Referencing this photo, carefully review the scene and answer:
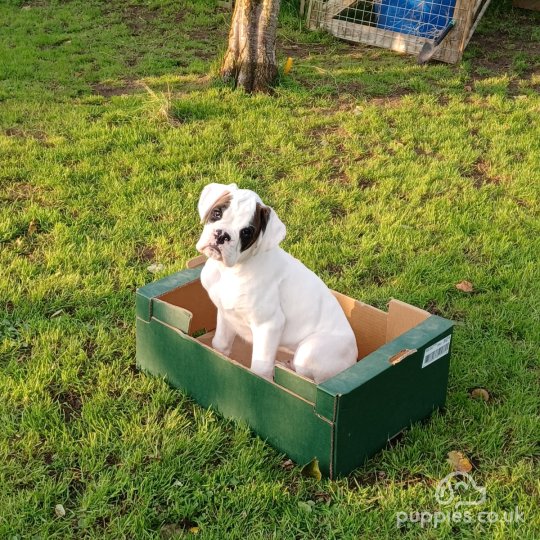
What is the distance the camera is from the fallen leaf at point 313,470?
3.14 meters

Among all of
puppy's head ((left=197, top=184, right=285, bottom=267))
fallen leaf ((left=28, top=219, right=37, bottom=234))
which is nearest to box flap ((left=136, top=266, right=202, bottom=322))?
puppy's head ((left=197, top=184, right=285, bottom=267))

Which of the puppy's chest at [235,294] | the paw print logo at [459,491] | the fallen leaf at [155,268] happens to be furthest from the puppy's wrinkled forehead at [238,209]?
the fallen leaf at [155,268]

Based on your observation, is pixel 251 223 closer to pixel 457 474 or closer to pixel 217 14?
pixel 457 474

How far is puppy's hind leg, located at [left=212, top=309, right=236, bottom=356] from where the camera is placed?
3582mm

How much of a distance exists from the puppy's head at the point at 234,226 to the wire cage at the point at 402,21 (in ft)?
20.6

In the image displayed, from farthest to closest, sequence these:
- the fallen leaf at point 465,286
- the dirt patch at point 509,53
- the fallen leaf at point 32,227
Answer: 1. the dirt patch at point 509,53
2. the fallen leaf at point 32,227
3. the fallen leaf at point 465,286

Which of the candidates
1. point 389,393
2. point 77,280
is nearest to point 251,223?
point 389,393

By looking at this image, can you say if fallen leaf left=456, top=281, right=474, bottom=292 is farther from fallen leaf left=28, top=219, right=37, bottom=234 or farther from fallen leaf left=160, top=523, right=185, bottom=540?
fallen leaf left=28, top=219, right=37, bottom=234

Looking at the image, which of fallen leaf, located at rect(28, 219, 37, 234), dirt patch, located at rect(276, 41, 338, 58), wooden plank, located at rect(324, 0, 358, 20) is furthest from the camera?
wooden plank, located at rect(324, 0, 358, 20)

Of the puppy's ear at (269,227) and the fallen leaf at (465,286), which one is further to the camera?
the fallen leaf at (465,286)

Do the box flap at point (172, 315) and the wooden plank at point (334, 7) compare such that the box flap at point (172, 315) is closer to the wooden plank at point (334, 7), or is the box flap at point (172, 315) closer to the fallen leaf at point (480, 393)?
the fallen leaf at point (480, 393)

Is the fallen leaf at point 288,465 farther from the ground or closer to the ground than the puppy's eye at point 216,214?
closer to the ground

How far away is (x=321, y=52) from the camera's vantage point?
911 centimetres

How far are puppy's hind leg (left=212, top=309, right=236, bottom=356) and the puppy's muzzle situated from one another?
64 centimetres
